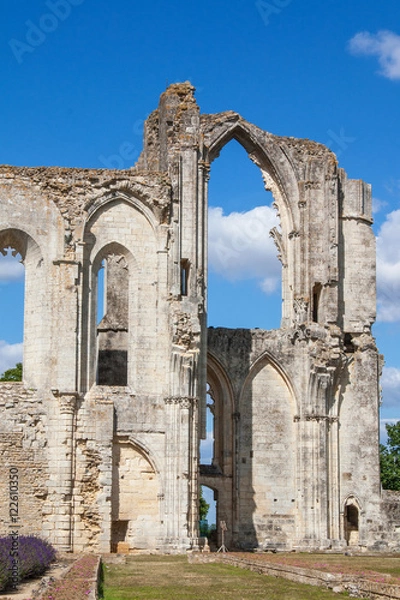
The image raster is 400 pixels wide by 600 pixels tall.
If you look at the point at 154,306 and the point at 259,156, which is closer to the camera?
the point at 154,306

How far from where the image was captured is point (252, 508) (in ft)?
116

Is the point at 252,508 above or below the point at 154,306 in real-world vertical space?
below

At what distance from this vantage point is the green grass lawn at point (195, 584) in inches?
750

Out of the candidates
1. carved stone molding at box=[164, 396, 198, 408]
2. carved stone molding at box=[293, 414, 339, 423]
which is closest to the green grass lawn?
carved stone molding at box=[164, 396, 198, 408]

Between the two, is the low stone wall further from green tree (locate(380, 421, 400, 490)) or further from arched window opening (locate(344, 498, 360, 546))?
green tree (locate(380, 421, 400, 490))

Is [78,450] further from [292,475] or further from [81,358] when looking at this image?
[292,475]

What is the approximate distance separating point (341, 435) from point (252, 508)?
342cm

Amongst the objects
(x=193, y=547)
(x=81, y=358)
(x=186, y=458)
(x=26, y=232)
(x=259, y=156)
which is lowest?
(x=193, y=547)

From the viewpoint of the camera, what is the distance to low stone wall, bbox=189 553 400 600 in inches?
717

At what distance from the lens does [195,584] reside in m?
21.4

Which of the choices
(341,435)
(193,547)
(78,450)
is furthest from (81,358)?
(341,435)

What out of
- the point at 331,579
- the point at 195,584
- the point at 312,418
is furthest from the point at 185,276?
the point at 331,579

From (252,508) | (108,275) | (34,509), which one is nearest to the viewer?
(34,509)

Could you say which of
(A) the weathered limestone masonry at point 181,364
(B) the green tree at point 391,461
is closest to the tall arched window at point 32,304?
(A) the weathered limestone masonry at point 181,364
